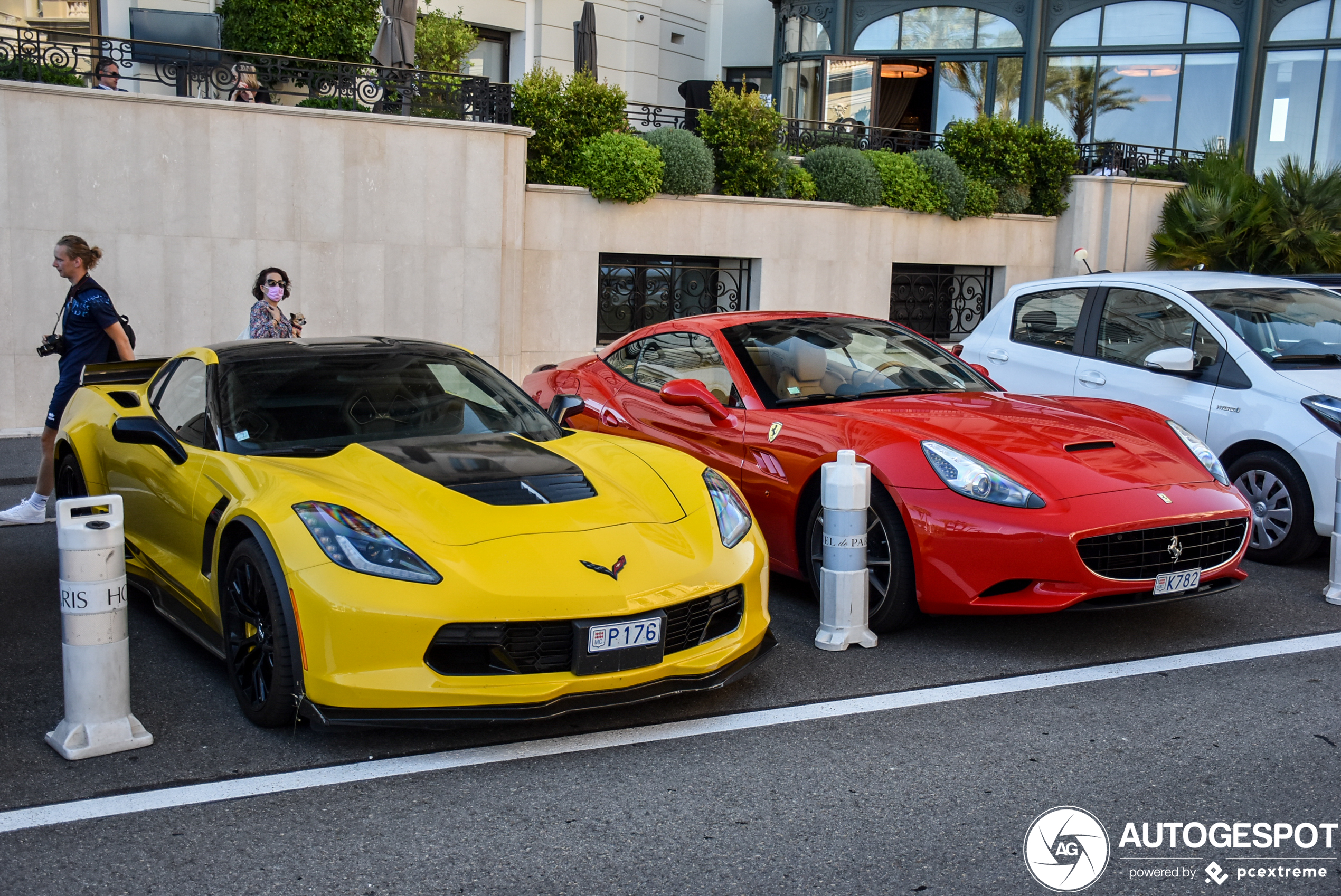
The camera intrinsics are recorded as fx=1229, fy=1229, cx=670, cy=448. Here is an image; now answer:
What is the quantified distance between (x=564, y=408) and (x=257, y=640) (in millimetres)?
1963

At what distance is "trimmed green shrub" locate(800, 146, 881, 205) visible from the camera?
16.8 metres

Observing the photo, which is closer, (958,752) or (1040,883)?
(1040,883)

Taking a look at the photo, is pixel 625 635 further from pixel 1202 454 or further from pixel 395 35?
pixel 395 35

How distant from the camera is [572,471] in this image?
4.88 m

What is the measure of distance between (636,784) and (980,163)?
Answer: 52.4ft

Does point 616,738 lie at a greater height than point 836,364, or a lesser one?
lesser

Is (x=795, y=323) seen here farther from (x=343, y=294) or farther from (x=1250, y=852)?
(x=343, y=294)

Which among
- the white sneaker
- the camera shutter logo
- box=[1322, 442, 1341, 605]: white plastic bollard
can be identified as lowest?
the white sneaker

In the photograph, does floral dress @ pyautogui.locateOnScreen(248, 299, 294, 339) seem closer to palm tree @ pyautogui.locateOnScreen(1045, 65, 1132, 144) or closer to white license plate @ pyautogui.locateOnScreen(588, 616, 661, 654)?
white license plate @ pyautogui.locateOnScreen(588, 616, 661, 654)

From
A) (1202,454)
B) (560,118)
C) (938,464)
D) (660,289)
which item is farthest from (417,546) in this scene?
(660,289)

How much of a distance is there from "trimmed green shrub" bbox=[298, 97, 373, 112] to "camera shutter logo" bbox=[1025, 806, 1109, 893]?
1189 centimetres

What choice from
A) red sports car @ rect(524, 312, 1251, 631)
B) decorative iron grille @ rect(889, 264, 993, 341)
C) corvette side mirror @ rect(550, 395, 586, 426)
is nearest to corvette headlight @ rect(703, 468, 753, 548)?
red sports car @ rect(524, 312, 1251, 631)

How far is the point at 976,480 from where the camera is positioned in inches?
207

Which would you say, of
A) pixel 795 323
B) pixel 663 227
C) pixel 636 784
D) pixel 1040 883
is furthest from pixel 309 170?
pixel 1040 883
